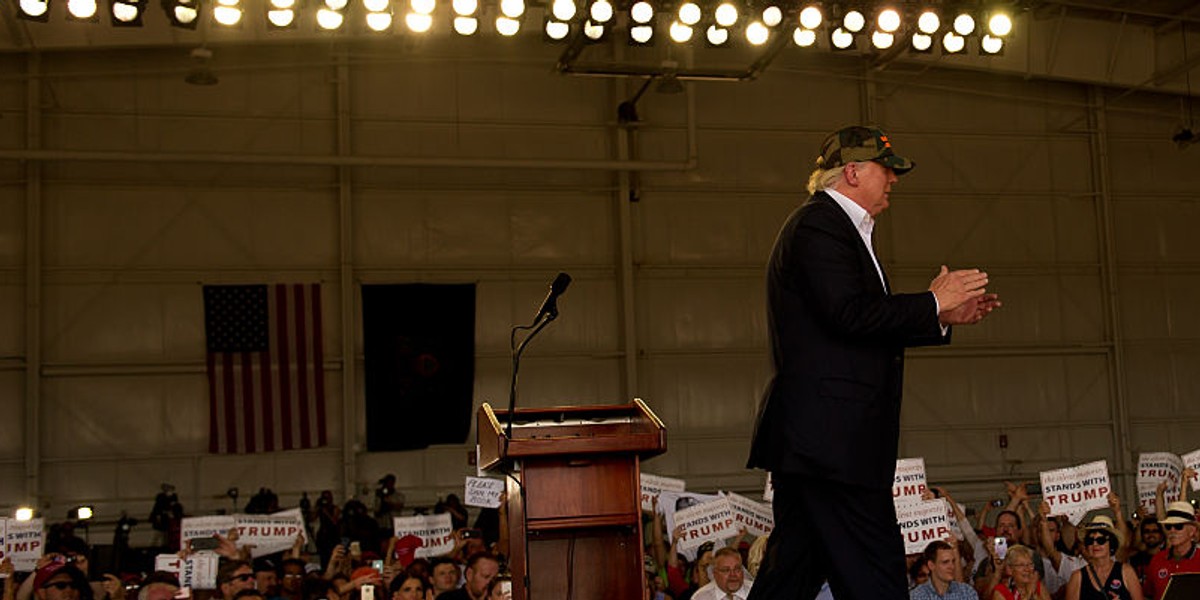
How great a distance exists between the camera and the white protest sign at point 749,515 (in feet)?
29.2

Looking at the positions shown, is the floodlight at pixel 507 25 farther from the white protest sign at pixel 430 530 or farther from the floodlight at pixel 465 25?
the white protest sign at pixel 430 530

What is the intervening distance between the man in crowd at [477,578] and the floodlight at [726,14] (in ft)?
17.9

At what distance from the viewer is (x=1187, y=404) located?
18328mm

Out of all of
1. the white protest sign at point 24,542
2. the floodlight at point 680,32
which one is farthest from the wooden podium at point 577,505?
the floodlight at point 680,32

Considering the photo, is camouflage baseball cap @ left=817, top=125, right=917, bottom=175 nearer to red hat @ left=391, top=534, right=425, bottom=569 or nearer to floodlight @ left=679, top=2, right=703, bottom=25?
red hat @ left=391, top=534, right=425, bottom=569

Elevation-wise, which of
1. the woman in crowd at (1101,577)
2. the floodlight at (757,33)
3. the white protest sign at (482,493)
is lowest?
the woman in crowd at (1101,577)

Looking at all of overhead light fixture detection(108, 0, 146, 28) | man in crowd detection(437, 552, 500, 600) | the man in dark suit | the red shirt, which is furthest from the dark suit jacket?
overhead light fixture detection(108, 0, 146, 28)

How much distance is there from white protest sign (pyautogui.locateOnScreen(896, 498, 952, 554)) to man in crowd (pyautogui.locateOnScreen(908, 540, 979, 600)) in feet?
1.85

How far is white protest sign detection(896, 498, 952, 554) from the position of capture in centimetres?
799

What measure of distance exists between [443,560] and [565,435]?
425 cm

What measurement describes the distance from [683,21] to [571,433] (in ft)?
24.9

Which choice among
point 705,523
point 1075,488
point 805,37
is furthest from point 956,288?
point 805,37

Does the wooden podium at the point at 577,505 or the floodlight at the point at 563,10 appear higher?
the floodlight at the point at 563,10

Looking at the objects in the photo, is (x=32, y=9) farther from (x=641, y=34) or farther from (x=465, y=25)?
(x=641, y=34)
